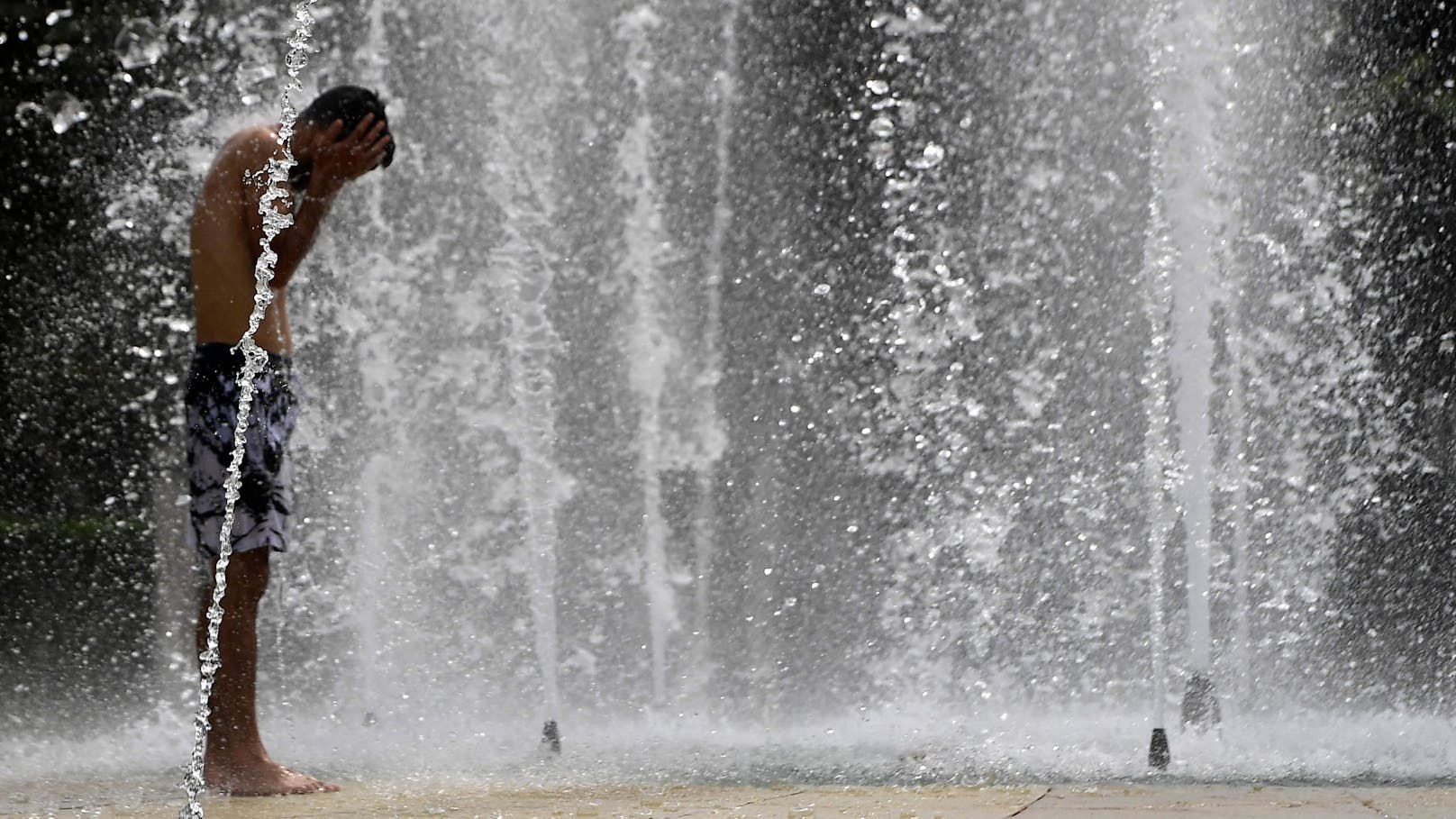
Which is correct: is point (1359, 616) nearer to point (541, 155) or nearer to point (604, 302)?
point (604, 302)

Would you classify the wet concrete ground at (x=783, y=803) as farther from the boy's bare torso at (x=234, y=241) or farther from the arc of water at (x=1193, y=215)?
the arc of water at (x=1193, y=215)

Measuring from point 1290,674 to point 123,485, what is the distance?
387 centimetres

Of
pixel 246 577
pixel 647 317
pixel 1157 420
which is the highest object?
pixel 647 317

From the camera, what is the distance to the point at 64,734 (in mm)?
4473

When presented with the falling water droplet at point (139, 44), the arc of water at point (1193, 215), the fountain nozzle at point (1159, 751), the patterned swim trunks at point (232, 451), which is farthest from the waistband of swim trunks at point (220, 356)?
the falling water droplet at point (139, 44)

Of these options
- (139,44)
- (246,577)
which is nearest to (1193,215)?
(246,577)

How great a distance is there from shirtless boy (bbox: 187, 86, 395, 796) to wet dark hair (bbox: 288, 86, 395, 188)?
67 mm

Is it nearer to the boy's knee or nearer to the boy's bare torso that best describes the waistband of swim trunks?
the boy's bare torso

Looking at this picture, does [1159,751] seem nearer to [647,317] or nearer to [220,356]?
[220,356]

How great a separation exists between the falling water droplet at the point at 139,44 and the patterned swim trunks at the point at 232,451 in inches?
127

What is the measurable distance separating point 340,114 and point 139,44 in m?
3.31

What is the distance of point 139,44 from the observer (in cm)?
585

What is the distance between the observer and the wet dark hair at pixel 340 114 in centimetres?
294

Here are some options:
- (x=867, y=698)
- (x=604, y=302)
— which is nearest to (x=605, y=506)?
(x=604, y=302)
